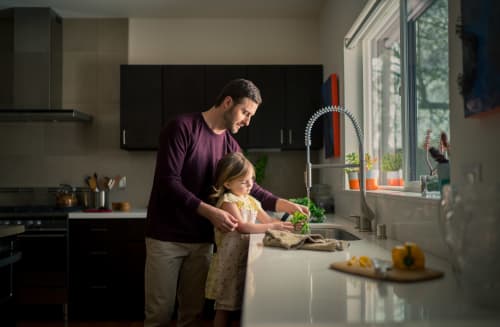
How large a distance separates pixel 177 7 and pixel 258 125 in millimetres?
1227

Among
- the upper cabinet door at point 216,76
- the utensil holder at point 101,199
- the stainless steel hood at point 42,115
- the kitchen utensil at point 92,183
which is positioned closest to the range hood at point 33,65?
the stainless steel hood at point 42,115

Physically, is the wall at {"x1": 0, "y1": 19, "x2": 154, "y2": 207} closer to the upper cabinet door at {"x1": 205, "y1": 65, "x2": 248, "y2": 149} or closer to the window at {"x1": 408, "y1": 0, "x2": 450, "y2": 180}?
the upper cabinet door at {"x1": 205, "y1": 65, "x2": 248, "y2": 149}

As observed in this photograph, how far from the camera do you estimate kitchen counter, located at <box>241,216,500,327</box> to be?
818mm

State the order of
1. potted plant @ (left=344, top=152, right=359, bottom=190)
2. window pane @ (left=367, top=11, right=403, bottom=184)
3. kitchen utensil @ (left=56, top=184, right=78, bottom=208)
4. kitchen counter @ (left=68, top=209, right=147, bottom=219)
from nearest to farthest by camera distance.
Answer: window pane @ (left=367, top=11, right=403, bottom=184) → potted plant @ (left=344, top=152, right=359, bottom=190) → kitchen counter @ (left=68, top=209, right=147, bottom=219) → kitchen utensil @ (left=56, top=184, right=78, bottom=208)

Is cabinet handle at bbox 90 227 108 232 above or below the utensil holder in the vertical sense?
below

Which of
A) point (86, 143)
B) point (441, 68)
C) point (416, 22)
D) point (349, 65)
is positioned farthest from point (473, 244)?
point (86, 143)

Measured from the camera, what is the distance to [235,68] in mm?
3986

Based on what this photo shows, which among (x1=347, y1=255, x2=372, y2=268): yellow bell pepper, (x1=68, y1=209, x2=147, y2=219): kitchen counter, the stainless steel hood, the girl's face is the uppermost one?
the stainless steel hood

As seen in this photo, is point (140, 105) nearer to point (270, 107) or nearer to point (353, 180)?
point (270, 107)

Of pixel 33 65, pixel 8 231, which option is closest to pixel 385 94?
pixel 8 231

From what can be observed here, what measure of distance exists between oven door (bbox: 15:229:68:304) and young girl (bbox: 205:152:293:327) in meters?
1.96

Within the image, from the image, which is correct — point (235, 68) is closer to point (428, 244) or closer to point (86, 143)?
point (86, 143)

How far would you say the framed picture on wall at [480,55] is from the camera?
44.8 inches

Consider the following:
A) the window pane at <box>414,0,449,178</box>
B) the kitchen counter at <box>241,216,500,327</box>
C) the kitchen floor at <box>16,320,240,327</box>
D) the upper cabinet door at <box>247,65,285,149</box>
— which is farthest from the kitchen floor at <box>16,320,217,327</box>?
the kitchen counter at <box>241,216,500,327</box>
